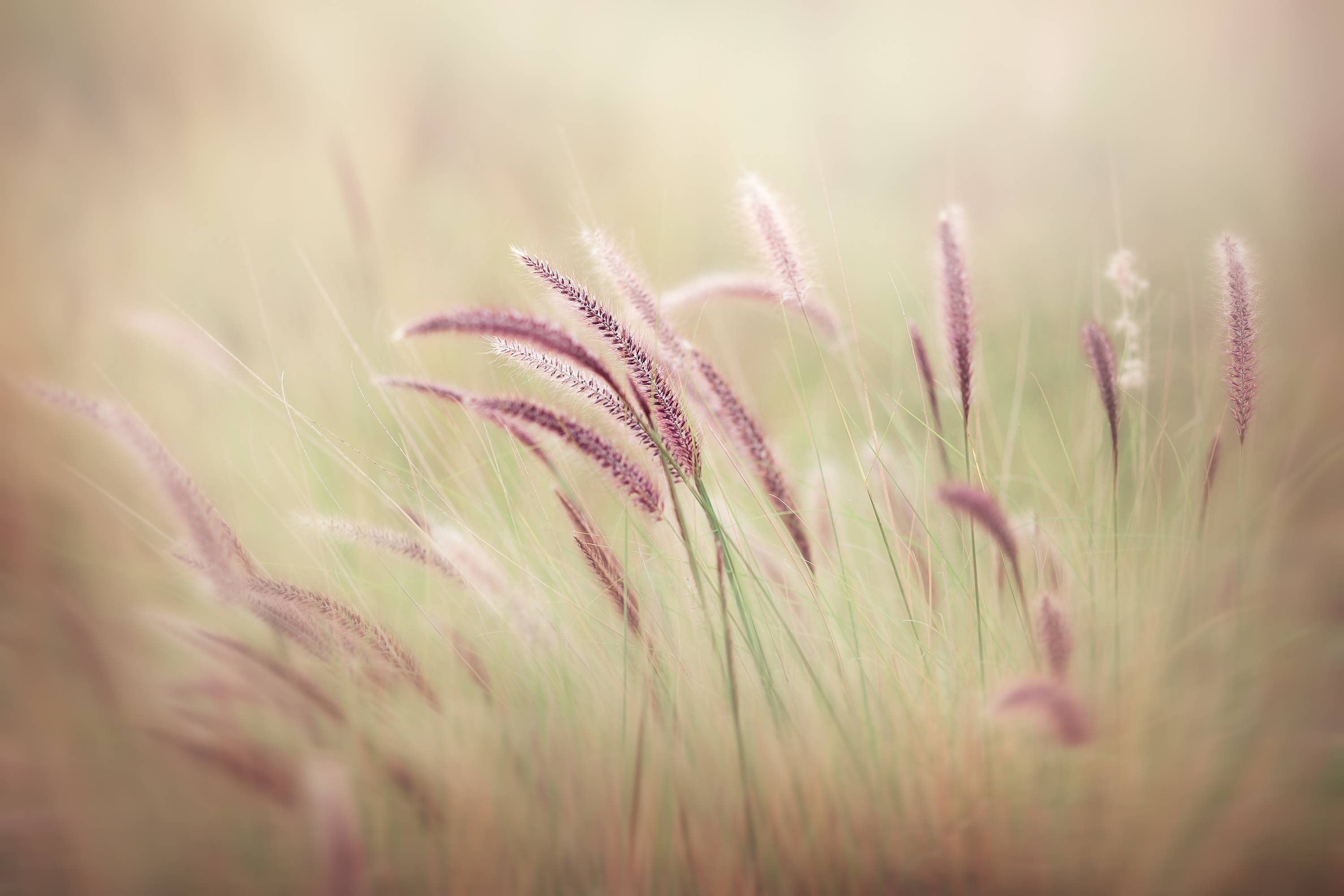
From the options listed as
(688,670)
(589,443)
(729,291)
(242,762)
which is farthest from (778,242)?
(242,762)

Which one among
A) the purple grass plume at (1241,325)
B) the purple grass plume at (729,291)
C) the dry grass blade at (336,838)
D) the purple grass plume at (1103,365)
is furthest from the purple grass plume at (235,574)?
the purple grass plume at (1241,325)

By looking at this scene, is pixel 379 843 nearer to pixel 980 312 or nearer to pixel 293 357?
pixel 293 357

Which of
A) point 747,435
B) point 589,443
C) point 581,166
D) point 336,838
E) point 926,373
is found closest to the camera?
point 336,838

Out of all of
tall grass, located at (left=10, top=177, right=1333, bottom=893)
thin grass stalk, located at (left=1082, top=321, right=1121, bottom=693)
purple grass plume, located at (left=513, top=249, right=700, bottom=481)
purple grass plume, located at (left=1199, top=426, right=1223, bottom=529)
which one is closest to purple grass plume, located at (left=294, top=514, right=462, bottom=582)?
tall grass, located at (left=10, top=177, right=1333, bottom=893)

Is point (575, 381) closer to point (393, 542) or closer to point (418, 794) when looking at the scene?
point (393, 542)

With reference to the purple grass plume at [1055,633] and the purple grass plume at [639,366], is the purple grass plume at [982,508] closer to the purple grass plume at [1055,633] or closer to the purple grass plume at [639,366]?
the purple grass plume at [1055,633]

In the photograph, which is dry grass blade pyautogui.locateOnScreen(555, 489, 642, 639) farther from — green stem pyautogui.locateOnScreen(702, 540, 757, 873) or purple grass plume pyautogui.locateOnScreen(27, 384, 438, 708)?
purple grass plume pyautogui.locateOnScreen(27, 384, 438, 708)
